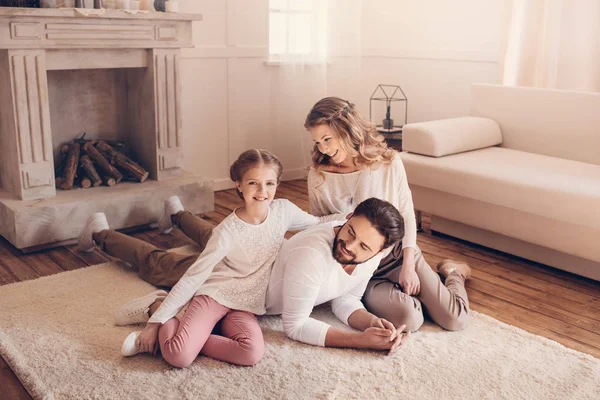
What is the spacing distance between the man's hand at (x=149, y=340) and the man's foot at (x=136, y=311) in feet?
0.61

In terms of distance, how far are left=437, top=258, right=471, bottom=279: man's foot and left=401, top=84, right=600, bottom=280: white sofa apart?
404 mm

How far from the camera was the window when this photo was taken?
457cm

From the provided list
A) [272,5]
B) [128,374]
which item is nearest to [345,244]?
[128,374]

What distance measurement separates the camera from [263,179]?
221cm

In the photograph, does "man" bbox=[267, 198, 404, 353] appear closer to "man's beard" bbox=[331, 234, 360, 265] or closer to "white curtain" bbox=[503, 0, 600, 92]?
"man's beard" bbox=[331, 234, 360, 265]

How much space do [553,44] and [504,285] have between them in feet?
5.92

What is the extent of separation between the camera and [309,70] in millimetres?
4707

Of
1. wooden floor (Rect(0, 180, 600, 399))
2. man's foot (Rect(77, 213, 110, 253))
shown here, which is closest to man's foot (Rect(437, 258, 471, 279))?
wooden floor (Rect(0, 180, 600, 399))

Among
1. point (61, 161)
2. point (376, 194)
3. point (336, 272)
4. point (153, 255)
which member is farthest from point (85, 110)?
point (336, 272)

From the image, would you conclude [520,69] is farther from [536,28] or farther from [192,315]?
[192,315]

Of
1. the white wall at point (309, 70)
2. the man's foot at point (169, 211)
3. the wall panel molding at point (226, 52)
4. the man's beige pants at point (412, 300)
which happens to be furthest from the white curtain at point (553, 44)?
the man's foot at point (169, 211)

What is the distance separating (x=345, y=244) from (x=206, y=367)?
0.59m

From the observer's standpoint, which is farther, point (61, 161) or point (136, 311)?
point (61, 161)

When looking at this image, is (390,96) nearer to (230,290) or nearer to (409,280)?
(409,280)
